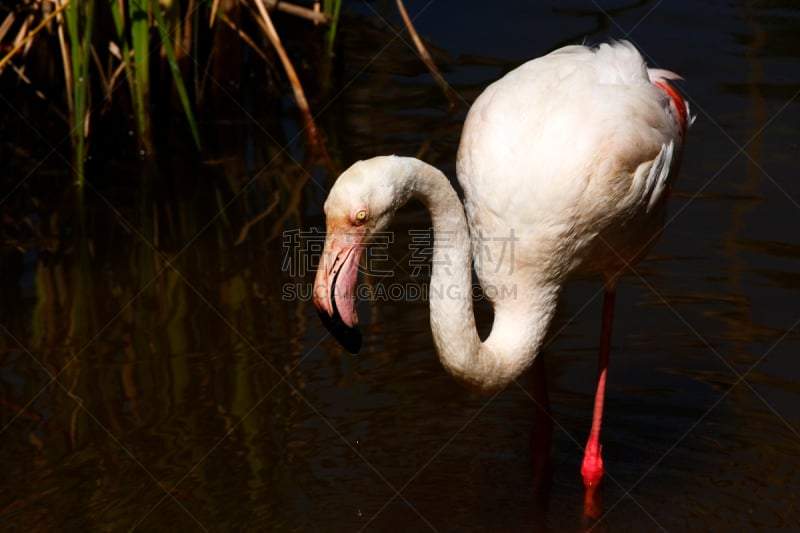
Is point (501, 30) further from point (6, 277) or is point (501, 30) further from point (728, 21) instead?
point (6, 277)

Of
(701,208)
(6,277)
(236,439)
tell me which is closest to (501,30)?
(701,208)

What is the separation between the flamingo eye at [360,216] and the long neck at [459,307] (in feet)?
0.77

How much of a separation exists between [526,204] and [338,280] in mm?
875

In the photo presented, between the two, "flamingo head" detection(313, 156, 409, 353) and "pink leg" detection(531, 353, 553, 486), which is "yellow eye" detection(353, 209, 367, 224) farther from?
"pink leg" detection(531, 353, 553, 486)

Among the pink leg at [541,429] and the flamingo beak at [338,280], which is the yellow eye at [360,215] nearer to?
the flamingo beak at [338,280]

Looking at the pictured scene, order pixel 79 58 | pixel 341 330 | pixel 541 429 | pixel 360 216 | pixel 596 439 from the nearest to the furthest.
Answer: pixel 360 216, pixel 341 330, pixel 596 439, pixel 541 429, pixel 79 58

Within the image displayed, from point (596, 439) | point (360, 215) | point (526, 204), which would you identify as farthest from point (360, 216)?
point (596, 439)

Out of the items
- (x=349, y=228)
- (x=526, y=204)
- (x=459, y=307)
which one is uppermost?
(x=349, y=228)

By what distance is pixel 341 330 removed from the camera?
4172 millimetres

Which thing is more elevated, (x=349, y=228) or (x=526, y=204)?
(x=349, y=228)

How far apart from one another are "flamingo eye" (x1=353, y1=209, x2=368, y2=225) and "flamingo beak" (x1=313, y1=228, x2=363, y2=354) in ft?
0.20

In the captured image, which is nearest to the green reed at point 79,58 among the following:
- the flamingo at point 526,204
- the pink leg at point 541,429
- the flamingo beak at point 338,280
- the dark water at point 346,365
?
the dark water at point 346,365

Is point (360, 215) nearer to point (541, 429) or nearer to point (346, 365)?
point (541, 429)

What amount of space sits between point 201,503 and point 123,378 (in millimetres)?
1146
